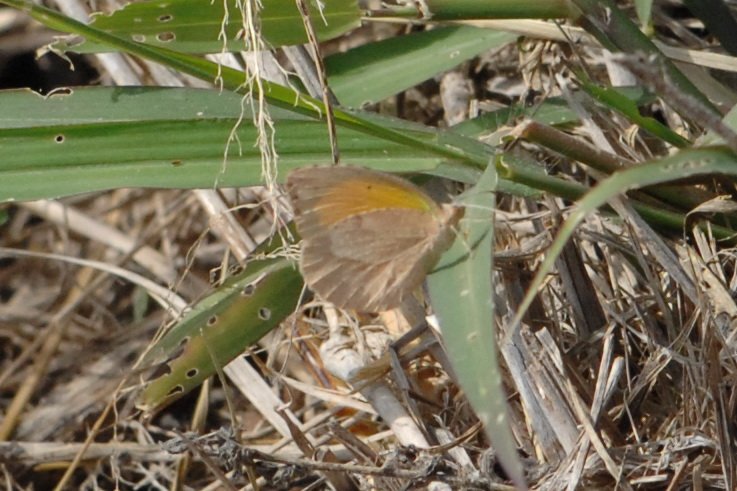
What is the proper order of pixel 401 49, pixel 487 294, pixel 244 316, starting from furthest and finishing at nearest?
pixel 401 49, pixel 244 316, pixel 487 294

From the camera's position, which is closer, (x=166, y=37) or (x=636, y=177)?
(x=636, y=177)

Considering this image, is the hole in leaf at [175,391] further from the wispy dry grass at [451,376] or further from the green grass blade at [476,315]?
the green grass blade at [476,315]

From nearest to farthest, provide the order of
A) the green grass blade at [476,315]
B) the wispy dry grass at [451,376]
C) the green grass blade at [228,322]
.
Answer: the green grass blade at [476,315] < the wispy dry grass at [451,376] < the green grass blade at [228,322]

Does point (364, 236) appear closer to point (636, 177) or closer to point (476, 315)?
point (476, 315)

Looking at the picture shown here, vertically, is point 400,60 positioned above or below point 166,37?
below

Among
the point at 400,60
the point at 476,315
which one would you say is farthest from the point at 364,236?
the point at 400,60

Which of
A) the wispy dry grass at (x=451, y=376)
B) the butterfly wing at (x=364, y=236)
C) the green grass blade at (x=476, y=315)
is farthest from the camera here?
the wispy dry grass at (x=451, y=376)

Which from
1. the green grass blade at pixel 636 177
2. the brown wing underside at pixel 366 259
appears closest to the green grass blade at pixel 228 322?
the brown wing underside at pixel 366 259

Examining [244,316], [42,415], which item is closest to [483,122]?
[244,316]

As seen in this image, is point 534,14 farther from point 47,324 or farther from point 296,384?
point 47,324

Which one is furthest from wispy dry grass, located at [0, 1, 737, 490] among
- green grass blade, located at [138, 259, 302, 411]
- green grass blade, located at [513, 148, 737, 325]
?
green grass blade, located at [513, 148, 737, 325]

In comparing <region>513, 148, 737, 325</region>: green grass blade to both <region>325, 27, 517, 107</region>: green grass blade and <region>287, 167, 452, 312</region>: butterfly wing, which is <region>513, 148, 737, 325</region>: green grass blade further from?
<region>325, 27, 517, 107</region>: green grass blade
